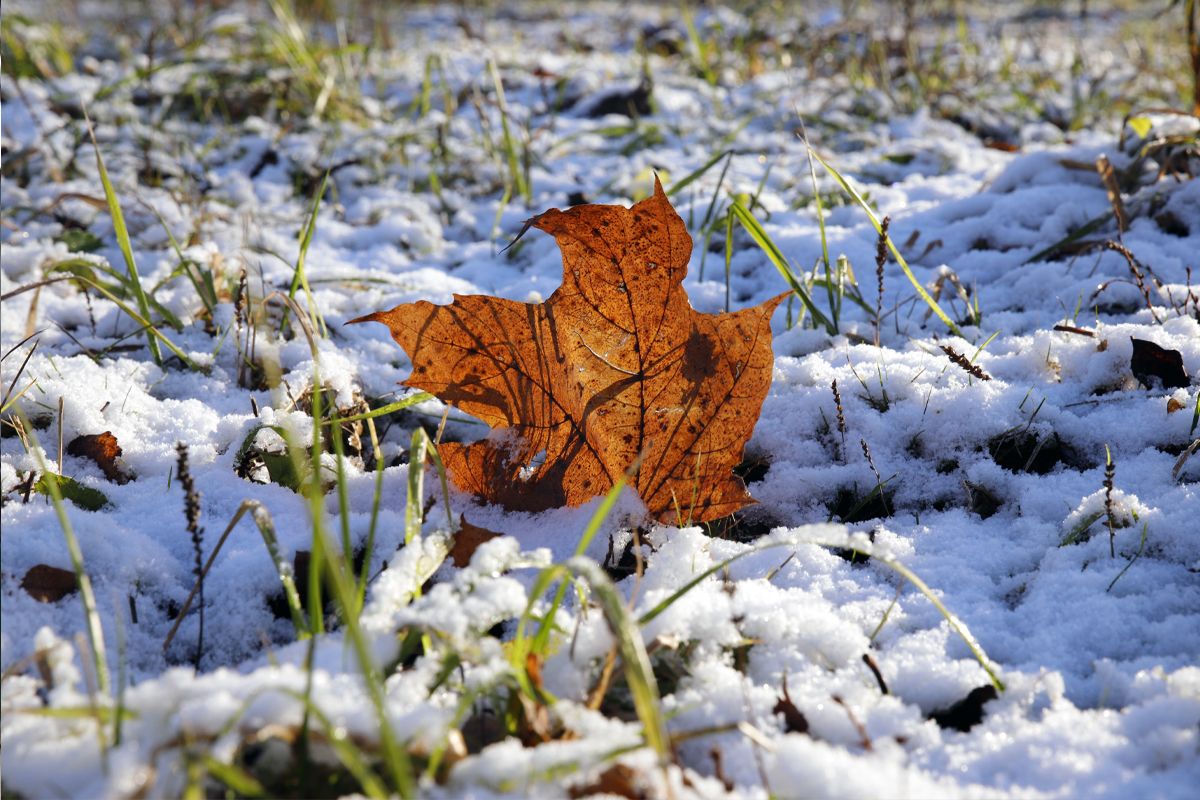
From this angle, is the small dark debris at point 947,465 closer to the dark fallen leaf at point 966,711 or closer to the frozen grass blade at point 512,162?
the dark fallen leaf at point 966,711

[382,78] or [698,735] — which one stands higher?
[382,78]

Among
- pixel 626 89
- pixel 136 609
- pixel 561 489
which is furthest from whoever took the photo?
pixel 626 89

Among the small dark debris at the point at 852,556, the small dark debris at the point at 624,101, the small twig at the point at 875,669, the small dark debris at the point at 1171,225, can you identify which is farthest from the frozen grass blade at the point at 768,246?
the small dark debris at the point at 624,101

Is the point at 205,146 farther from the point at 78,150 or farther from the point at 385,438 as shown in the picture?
the point at 385,438

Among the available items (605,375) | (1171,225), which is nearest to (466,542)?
(605,375)

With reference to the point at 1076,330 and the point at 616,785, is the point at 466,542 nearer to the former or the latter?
the point at 616,785

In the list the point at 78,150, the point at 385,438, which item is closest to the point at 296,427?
the point at 385,438

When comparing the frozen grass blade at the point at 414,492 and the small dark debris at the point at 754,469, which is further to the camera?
the small dark debris at the point at 754,469
